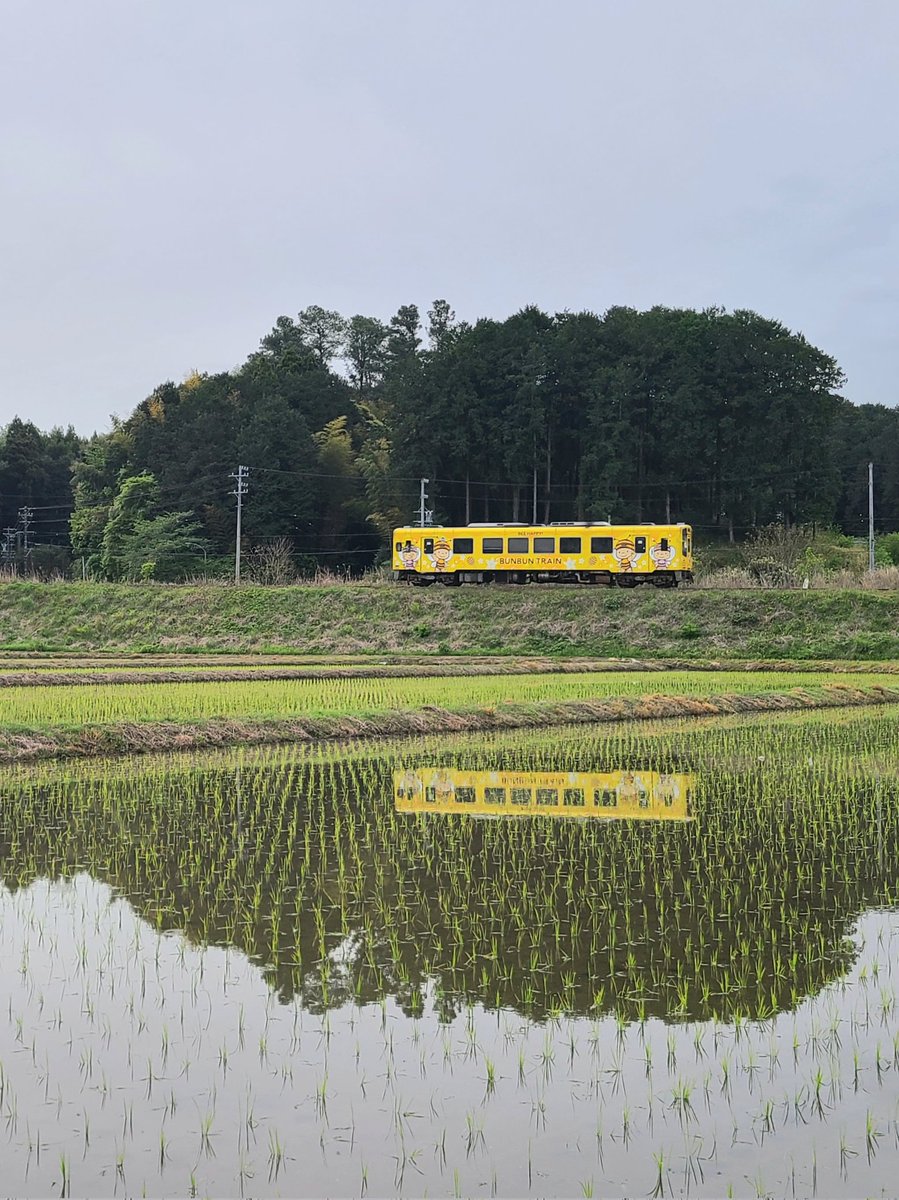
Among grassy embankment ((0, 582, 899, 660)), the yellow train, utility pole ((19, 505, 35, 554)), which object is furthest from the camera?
utility pole ((19, 505, 35, 554))

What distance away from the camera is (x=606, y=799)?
14258 millimetres

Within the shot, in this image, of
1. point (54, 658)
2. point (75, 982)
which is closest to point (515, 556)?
point (54, 658)

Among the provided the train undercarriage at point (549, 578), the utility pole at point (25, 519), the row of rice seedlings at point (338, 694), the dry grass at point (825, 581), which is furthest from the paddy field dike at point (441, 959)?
the utility pole at point (25, 519)

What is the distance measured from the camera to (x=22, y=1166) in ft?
16.9

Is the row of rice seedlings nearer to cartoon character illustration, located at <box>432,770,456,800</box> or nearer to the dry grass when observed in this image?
cartoon character illustration, located at <box>432,770,456,800</box>

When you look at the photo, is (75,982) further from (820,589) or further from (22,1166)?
(820,589)

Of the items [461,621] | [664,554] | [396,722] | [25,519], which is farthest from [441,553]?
[25,519]

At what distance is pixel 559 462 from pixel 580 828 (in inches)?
2607

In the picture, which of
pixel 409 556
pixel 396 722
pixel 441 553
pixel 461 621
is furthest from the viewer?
pixel 409 556

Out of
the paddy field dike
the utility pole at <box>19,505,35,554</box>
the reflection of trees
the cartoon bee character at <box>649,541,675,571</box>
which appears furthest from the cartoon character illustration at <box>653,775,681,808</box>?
the utility pole at <box>19,505,35,554</box>

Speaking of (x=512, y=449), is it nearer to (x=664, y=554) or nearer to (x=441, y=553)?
(x=441, y=553)

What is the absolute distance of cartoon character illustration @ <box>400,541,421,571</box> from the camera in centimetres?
5316

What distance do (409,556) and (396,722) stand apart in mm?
31902

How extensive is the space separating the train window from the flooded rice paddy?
0.29 metres
